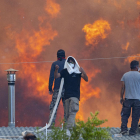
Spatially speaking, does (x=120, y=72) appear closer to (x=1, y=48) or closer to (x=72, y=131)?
(x=1, y=48)

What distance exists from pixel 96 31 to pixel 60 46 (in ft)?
6.38

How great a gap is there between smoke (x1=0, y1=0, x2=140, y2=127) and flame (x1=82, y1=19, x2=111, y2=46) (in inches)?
2.7

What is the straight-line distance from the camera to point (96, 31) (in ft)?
51.2

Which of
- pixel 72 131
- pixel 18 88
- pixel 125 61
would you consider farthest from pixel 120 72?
pixel 72 131

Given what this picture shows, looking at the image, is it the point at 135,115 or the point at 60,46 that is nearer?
the point at 135,115

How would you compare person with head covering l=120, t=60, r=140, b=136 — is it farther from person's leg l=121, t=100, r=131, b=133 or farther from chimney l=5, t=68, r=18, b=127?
chimney l=5, t=68, r=18, b=127

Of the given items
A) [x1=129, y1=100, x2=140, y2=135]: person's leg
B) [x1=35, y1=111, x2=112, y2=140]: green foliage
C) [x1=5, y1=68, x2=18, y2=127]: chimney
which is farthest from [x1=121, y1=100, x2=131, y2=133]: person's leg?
[x1=5, y1=68, x2=18, y2=127]: chimney

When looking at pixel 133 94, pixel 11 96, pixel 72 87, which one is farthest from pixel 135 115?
pixel 11 96

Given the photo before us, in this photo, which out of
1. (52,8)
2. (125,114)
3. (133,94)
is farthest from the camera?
(52,8)

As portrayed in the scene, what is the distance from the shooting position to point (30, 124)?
49.2 ft

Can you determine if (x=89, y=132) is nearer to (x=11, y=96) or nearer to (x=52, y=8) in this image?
(x=11, y=96)

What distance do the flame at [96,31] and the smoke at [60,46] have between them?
0.07m

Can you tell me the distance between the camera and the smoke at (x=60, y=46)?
14.9 m

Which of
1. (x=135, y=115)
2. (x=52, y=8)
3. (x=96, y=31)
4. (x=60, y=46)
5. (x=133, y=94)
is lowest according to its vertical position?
(x=135, y=115)
